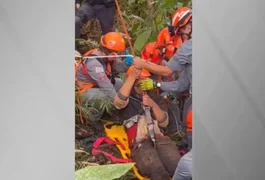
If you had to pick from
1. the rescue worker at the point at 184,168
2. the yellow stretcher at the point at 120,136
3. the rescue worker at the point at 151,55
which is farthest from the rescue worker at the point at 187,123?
the yellow stretcher at the point at 120,136

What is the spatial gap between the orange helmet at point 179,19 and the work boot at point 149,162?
1.76 ft

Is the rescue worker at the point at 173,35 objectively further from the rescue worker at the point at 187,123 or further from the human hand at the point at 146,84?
the rescue worker at the point at 187,123

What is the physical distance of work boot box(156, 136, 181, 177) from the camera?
1.92 meters

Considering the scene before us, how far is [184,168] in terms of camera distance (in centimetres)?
194

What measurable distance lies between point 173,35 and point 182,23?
0.23 ft

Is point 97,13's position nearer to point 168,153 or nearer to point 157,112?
point 157,112

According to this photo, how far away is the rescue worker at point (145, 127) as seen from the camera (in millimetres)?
1892

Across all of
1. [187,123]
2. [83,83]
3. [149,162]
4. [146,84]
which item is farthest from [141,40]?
[149,162]

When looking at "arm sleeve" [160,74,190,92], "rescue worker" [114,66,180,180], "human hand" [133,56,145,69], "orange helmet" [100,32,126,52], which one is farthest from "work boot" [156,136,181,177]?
"orange helmet" [100,32,126,52]

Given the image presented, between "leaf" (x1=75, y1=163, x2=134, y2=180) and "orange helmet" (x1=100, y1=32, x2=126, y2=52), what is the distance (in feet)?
1.71
